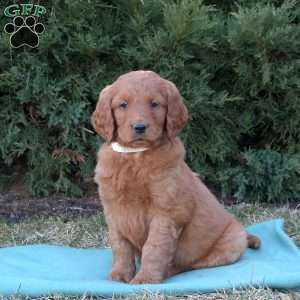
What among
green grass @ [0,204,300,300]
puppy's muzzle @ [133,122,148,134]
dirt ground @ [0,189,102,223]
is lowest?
dirt ground @ [0,189,102,223]

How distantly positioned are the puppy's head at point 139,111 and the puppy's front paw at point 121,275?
31.0 inches

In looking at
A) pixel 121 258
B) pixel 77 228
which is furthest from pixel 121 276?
pixel 77 228

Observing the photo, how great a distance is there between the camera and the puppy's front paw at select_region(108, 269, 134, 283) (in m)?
3.96

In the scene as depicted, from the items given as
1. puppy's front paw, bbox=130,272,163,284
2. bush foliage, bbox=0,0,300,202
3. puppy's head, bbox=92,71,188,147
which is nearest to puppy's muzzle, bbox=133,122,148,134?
puppy's head, bbox=92,71,188,147

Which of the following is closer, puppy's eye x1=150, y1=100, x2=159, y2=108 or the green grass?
puppy's eye x1=150, y1=100, x2=159, y2=108

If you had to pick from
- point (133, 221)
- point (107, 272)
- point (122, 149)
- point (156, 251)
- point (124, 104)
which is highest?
point (124, 104)

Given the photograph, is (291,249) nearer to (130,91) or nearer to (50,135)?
(130,91)

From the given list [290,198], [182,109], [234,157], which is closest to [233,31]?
[234,157]

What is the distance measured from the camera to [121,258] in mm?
4023

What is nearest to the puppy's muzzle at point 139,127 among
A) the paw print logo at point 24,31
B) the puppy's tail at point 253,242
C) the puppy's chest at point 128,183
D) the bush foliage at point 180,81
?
the puppy's chest at point 128,183

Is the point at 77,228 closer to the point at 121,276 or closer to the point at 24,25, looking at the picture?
the point at 121,276

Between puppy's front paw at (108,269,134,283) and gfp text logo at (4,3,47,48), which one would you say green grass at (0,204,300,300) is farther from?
gfp text logo at (4,3,47,48)

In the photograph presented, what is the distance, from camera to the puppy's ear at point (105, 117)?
12.7ft

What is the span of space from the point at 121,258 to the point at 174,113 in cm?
95
